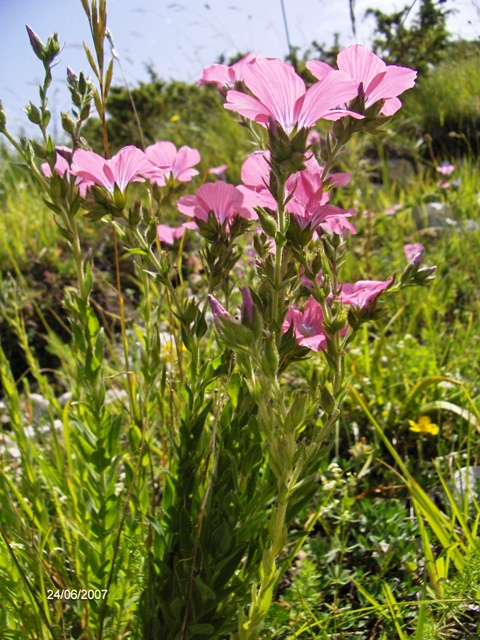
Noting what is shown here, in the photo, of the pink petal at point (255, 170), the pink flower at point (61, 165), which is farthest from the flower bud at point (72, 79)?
the pink petal at point (255, 170)

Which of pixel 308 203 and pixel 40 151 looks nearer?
pixel 308 203

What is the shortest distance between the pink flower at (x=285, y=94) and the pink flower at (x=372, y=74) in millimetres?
73

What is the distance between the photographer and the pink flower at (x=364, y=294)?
91cm

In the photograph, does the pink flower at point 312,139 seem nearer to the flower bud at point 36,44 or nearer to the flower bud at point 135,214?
the flower bud at point 135,214

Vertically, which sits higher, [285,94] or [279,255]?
[285,94]

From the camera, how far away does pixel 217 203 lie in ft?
3.22

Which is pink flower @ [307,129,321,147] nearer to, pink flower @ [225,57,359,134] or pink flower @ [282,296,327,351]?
pink flower @ [225,57,359,134]

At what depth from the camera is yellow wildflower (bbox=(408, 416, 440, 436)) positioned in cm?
A: 172

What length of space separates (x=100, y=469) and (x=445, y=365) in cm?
153

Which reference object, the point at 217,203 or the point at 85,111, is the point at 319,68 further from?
the point at 85,111

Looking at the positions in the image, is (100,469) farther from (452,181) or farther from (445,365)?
(452,181)

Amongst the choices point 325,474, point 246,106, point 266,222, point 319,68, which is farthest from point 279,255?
point 325,474

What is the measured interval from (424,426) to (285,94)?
1262mm

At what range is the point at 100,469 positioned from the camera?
3.66 feet
